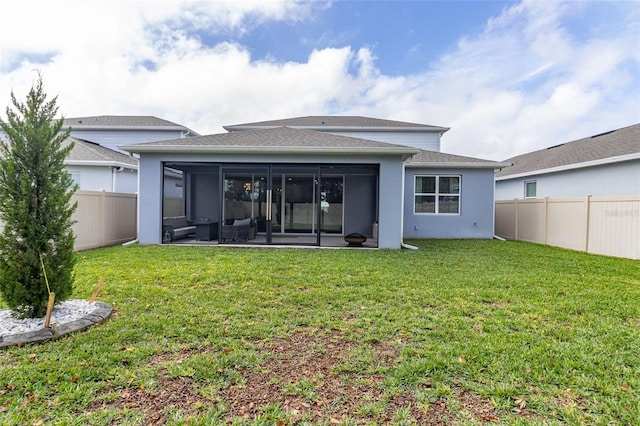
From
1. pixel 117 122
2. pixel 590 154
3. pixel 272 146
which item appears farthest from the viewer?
pixel 117 122

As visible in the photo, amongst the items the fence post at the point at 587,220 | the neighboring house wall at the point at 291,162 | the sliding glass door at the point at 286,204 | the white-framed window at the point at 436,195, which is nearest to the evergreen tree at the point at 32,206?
the neighboring house wall at the point at 291,162

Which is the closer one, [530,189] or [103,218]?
[103,218]

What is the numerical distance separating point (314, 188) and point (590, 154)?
11.7m

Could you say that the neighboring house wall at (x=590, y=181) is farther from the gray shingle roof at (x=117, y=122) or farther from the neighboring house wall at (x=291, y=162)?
the gray shingle roof at (x=117, y=122)

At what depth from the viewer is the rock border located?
3244mm

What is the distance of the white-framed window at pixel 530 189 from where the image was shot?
53.4 feet

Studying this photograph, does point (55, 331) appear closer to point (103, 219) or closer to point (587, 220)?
point (103, 219)

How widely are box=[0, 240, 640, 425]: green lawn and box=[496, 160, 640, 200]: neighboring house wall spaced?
7.89 metres

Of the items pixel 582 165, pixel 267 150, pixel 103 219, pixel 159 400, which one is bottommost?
pixel 159 400

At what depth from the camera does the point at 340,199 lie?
41.6 ft

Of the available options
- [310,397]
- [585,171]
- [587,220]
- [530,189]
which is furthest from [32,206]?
[530,189]

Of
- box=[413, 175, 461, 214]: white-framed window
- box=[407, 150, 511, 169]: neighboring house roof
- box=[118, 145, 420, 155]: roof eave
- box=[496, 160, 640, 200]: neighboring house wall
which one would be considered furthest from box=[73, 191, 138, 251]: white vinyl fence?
box=[496, 160, 640, 200]: neighboring house wall

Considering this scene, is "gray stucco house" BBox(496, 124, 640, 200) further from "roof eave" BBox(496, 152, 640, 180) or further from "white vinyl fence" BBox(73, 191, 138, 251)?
"white vinyl fence" BBox(73, 191, 138, 251)

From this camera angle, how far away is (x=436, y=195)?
12.6 m
